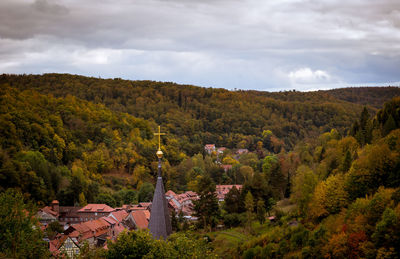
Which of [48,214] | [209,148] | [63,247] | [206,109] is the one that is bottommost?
[48,214]

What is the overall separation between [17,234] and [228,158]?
2855 inches

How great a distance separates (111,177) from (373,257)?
5126cm

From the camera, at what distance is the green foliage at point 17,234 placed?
57.6 ft

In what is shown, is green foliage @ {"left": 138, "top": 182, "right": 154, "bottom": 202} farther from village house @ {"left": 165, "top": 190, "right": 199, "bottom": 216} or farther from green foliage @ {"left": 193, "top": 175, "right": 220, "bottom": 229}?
green foliage @ {"left": 193, "top": 175, "right": 220, "bottom": 229}

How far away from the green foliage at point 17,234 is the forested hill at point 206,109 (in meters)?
83.6

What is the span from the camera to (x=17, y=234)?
60.6 feet

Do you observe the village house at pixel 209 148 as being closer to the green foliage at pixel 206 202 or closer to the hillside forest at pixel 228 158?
the hillside forest at pixel 228 158

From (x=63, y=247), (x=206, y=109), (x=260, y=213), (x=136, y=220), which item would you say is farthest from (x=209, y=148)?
(x=63, y=247)

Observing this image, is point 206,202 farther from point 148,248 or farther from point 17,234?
point 148,248

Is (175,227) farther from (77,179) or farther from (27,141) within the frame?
(27,141)

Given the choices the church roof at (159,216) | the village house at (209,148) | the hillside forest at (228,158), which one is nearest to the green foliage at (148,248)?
the church roof at (159,216)

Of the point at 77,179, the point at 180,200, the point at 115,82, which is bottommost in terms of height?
the point at 180,200

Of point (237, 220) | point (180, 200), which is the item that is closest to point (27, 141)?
point (180, 200)

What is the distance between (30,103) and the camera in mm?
70125
